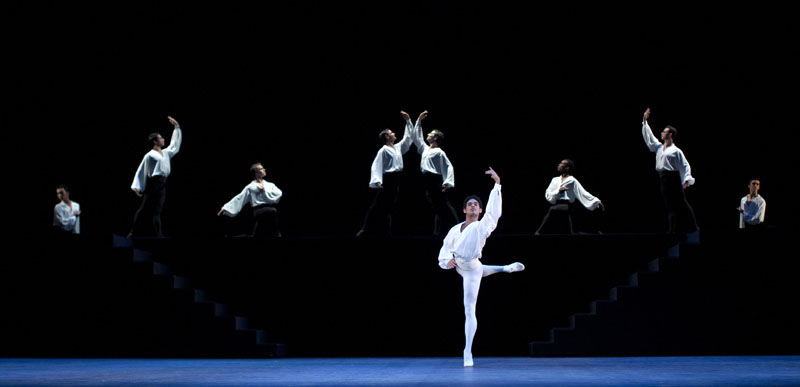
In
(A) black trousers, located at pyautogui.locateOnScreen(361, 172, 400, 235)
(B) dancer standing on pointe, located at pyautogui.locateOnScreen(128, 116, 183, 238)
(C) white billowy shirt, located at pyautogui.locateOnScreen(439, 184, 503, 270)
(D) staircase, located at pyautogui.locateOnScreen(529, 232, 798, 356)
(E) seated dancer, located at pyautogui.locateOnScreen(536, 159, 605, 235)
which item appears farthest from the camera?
(B) dancer standing on pointe, located at pyautogui.locateOnScreen(128, 116, 183, 238)

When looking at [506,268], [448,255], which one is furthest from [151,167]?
[506,268]

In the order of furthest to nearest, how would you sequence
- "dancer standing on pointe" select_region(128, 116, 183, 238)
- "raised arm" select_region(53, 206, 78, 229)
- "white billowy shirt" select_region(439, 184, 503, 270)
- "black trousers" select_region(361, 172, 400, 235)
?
"raised arm" select_region(53, 206, 78, 229) → "dancer standing on pointe" select_region(128, 116, 183, 238) → "black trousers" select_region(361, 172, 400, 235) → "white billowy shirt" select_region(439, 184, 503, 270)

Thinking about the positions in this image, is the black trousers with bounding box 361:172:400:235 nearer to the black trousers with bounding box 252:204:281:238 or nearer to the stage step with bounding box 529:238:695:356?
the black trousers with bounding box 252:204:281:238

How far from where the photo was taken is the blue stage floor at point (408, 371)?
217 inches

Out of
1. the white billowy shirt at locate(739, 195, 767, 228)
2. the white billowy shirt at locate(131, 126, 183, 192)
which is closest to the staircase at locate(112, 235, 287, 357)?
the white billowy shirt at locate(131, 126, 183, 192)

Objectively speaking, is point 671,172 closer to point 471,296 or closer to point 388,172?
point 388,172

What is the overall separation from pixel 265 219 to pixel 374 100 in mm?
2552

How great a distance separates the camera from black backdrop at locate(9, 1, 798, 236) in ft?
35.8

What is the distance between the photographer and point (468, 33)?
445 inches

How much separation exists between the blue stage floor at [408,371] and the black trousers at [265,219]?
171cm

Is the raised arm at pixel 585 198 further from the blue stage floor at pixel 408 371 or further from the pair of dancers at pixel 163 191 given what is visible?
the pair of dancers at pixel 163 191

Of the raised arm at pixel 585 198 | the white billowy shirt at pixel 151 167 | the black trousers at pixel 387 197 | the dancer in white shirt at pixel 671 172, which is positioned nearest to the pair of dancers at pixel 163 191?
the white billowy shirt at pixel 151 167

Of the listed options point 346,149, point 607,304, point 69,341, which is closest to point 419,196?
point 346,149

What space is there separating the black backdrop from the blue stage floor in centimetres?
340
